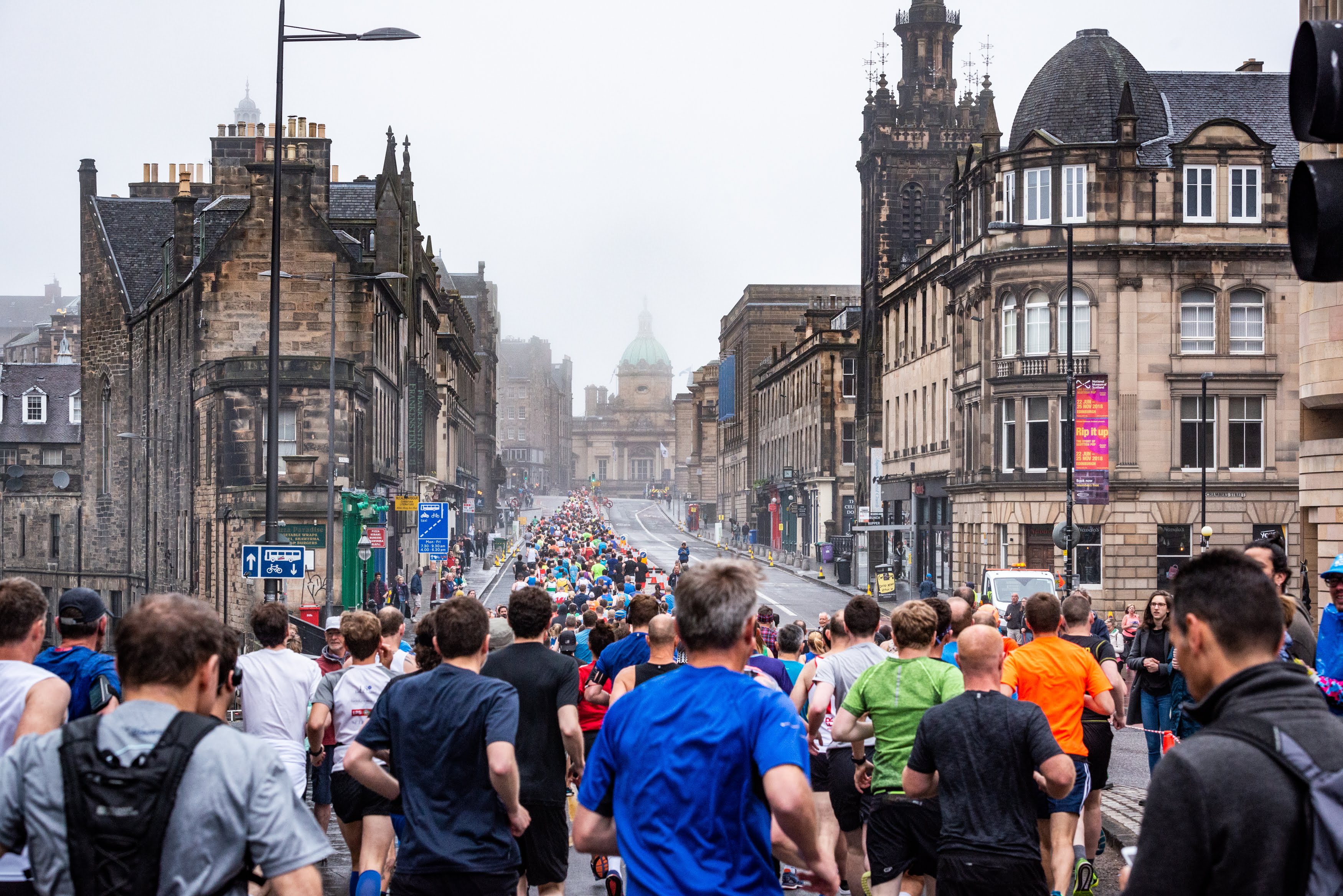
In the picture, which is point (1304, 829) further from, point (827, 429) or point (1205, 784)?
point (827, 429)

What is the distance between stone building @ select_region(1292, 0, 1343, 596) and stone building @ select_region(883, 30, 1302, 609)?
2051 cm

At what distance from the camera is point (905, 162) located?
224 ft

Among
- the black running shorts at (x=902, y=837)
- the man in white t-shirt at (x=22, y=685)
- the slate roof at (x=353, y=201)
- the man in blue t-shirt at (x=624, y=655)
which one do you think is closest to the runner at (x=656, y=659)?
the man in blue t-shirt at (x=624, y=655)

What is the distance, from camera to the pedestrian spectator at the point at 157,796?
12.6 ft

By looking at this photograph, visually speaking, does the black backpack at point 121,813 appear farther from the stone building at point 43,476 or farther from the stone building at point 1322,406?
the stone building at point 43,476

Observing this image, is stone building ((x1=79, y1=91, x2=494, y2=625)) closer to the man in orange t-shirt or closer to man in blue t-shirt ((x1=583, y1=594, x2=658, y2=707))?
man in blue t-shirt ((x1=583, y1=594, x2=658, y2=707))

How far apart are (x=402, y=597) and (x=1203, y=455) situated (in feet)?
72.5

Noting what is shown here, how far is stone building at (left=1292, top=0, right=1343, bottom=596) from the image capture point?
2033cm

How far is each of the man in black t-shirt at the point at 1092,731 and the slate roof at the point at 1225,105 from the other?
124 ft

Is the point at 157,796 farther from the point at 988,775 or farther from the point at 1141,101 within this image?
the point at 1141,101

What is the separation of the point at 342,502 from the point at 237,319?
5.31 metres

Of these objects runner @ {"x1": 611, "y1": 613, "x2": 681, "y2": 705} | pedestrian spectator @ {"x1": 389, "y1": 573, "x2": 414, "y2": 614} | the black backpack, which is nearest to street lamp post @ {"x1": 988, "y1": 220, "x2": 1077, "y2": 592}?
pedestrian spectator @ {"x1": 389, "y1": 573, "x2": 414, "y2": 614}

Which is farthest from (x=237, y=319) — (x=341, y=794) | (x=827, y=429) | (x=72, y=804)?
(x=827, y=429)

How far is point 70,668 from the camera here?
650cm
